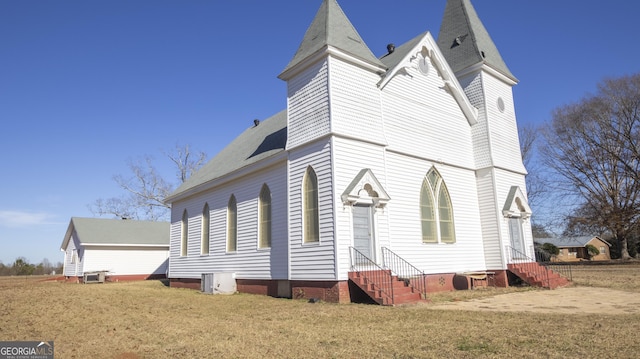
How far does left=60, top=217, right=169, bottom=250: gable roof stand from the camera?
34.5 m

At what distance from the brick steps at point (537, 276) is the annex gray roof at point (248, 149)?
11.1 metres

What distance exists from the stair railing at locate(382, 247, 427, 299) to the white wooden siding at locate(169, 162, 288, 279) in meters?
3.55

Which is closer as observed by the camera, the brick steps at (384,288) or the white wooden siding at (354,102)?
the brick steps at (384,288)

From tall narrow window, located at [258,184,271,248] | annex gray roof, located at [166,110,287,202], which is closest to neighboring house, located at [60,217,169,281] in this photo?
annex gray roof, located at [166,110,287,202]

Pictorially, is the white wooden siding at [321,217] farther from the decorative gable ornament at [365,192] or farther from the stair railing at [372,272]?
the stair railing at [372,272]

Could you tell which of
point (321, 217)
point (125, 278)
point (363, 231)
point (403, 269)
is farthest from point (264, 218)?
point (125, 278)

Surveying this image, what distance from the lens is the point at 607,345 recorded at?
6516mm

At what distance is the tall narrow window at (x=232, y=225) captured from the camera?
759 inches

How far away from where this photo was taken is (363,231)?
14336mm

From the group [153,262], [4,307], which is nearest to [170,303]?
[4,307]

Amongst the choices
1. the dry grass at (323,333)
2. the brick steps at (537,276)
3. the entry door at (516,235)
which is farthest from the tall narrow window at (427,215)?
the dry grass at (323,333)

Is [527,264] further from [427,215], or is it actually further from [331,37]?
[331,37]

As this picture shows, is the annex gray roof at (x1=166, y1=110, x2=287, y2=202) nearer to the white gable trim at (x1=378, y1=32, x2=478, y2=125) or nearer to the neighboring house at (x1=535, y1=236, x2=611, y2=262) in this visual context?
the white gable trim at (x1=378, y1=32, x2=478, y2=125)

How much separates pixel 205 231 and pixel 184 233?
8.96 ft
